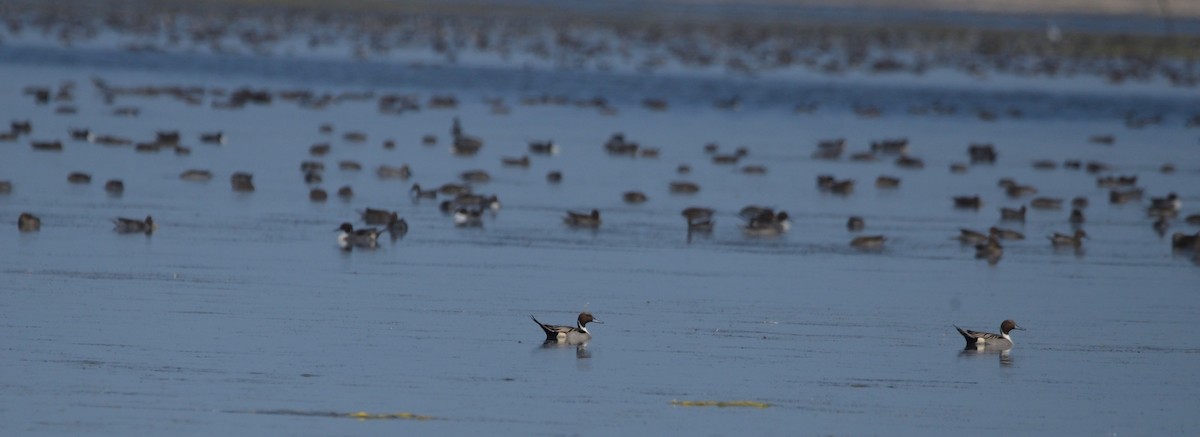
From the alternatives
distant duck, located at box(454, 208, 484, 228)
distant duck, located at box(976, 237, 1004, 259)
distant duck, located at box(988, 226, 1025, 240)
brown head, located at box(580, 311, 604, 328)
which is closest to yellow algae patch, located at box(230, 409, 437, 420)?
brown head, located at box(580, 311, 604, 328)

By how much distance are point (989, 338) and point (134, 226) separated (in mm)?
10059

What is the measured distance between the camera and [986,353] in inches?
605

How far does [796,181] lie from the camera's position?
3011 centimetres

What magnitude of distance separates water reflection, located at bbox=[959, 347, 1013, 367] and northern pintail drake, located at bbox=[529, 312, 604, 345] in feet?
9.81

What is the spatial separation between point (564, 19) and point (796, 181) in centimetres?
8098

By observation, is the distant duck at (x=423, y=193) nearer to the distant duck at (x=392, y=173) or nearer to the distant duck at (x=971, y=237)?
the distant duck at (x=392, y=173)

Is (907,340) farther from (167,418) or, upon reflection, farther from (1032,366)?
(167,418)

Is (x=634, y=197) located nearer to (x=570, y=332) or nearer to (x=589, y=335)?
(x=589, y=335)

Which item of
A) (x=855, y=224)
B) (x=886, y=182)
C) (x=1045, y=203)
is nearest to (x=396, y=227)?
(x=855, y=224)

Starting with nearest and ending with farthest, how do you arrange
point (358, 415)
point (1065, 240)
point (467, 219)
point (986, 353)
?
point (358, 415) → point (986, 353) → point (1065, 240) → point (467, 219)

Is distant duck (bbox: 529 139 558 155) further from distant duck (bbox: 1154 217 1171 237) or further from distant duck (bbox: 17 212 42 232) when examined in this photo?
distant duck (bbox: 17 212 42 232)

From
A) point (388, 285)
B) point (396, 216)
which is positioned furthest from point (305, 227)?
point (388, 285)

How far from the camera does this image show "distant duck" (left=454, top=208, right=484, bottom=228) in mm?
23141

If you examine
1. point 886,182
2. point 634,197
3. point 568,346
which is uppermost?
point 886,182
